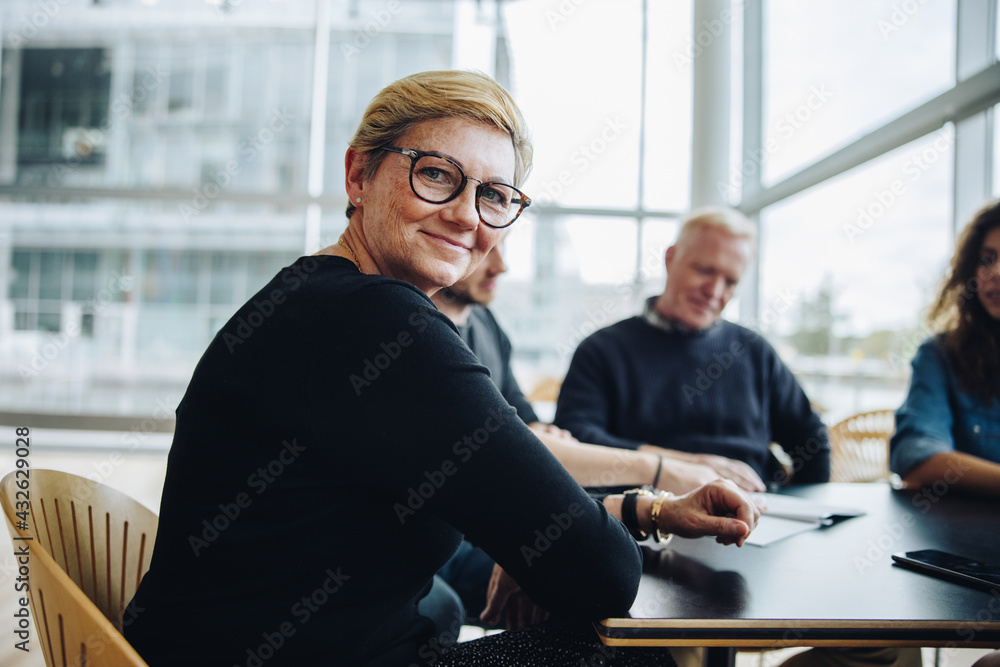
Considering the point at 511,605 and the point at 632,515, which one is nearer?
the point at 632,515

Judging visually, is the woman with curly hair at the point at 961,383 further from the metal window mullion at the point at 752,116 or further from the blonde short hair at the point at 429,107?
the metal window mullion at the point at 752,116

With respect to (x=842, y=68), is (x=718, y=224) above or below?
below

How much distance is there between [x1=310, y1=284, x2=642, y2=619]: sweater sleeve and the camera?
2.26ft

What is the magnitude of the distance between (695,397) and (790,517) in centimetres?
73

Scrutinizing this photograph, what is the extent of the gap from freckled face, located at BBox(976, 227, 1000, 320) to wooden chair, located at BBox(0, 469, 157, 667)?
203 cm

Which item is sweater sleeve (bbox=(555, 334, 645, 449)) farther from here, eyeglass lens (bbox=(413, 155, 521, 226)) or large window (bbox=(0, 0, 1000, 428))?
large window (bbox=(0, 0, 1000, 428))

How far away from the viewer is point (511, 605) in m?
1.16

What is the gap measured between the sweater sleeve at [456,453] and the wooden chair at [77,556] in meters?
0.28

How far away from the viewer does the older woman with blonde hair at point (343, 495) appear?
0.70 metres

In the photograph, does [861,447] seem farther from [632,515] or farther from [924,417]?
[632,515]

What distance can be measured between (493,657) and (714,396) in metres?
1.31

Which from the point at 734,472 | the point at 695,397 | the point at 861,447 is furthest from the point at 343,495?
the point at 861,447

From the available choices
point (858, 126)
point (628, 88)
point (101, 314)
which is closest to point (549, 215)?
point (628, 88)

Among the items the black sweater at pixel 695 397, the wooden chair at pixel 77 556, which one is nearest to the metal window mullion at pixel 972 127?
the black sweater at pixel 695 397
